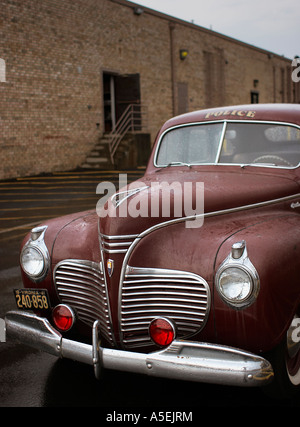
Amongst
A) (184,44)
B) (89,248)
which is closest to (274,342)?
(89,248)

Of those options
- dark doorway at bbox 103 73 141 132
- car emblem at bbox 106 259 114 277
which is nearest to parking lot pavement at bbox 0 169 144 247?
dark doorway at bbox 103 73 141 132

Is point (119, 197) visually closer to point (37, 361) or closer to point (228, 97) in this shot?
point (37, 361)

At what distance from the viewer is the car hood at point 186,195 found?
9.16 feet

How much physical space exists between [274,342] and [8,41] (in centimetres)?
1325

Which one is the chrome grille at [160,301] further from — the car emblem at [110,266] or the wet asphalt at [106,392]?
the wet asphalt at [106,392]

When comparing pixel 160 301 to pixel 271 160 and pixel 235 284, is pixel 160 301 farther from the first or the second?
pixel 271 160

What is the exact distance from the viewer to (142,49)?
62.1 feet

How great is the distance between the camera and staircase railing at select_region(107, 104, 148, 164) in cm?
1702

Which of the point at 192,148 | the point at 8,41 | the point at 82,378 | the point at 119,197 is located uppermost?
the point at 8,41

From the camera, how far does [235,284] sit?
252cm

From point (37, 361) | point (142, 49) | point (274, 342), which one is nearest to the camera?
point (274, 342)

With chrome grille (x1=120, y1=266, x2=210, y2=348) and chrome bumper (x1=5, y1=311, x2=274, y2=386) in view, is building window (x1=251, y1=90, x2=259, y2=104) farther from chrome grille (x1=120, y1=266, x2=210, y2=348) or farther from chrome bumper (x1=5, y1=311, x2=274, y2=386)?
chrome bumper (x1=5, y1=311, x2=274, y2=386)

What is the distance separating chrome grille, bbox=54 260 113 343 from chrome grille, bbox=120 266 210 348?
138mm

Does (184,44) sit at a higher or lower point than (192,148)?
higher
